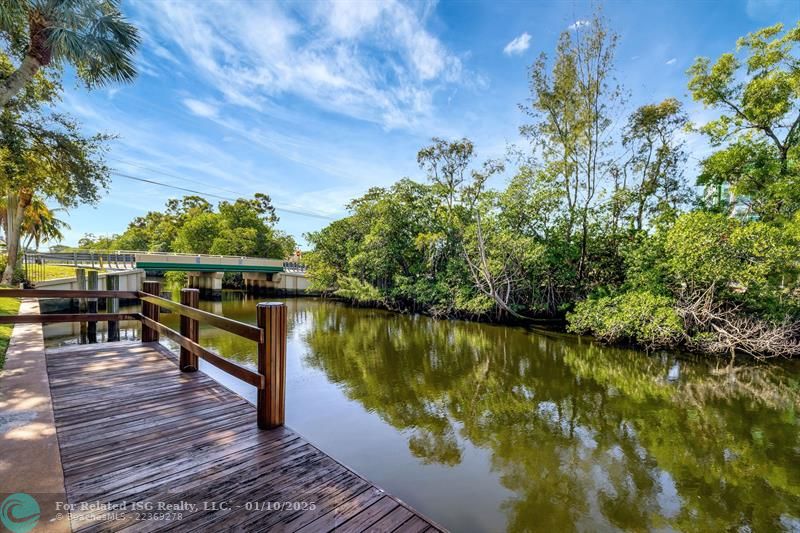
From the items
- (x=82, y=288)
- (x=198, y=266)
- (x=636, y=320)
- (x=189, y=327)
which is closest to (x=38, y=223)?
(x=198, y=266)

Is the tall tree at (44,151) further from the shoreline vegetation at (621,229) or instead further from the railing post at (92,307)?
the shoreline vegetation at (621,229)

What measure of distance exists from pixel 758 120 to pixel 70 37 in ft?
56.7

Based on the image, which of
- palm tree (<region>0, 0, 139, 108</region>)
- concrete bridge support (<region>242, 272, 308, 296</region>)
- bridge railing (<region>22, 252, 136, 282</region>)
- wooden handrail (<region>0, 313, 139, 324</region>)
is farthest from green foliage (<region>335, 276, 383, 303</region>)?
wooden handrail (<region>0, 313, 139, 324</region>)

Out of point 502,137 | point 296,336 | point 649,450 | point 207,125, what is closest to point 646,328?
point 649,450

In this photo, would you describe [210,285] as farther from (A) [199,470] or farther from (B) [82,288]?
(A) [199,470]

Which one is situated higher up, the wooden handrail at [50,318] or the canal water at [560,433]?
the wooden handrail at [50,318]

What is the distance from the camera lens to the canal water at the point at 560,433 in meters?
3.29

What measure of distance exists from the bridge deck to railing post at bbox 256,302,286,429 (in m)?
0.13

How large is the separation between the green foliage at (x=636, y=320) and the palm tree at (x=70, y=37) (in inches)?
542

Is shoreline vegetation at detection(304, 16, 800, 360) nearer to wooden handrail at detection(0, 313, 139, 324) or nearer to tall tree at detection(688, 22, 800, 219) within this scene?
tall tree at detection(688, 22, 800, 219)

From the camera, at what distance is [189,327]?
384cm

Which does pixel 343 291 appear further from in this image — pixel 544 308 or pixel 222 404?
pixel 222 404

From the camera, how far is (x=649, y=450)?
4.34 m

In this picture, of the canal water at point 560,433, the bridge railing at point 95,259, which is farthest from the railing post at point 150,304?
the bridge railing at point 95,259
